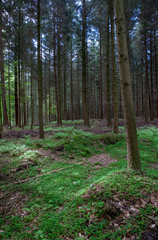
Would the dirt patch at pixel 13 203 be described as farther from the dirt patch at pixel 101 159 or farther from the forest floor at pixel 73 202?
the dirt patch at pixel 101 159

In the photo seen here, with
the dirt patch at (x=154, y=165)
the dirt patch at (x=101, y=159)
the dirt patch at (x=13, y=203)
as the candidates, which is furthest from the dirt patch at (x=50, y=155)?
the dirt patch at (x=154, y=165)

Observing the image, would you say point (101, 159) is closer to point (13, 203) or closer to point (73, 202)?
point (73, 202)

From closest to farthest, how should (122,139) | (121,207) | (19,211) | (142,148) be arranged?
(121,207)
(19,211)
(142,148)
(122,139)

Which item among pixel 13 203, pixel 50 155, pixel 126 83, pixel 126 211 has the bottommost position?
pixel 13 203

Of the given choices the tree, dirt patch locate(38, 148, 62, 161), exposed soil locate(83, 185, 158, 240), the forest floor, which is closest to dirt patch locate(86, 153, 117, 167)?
the forest floor

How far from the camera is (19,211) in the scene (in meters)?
3.04

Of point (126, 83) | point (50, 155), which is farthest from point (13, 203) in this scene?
point (126, 83)

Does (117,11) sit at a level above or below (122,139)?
above

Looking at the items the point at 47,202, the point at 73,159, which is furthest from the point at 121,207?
the point at 73,159

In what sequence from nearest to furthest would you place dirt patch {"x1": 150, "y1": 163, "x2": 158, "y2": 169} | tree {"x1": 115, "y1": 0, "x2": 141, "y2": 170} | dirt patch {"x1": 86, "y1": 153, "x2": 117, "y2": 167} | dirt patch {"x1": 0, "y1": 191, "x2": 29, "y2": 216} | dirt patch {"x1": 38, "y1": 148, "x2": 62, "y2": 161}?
dirt patch {"x1": 0, "y1": 191, "x2": 29, "y2": 216} → tree {"x1": 115, "y1": 0, "x2": 141, "y2": 170} → dirt patch {"x1": 150, "y1": 163, "x2": 158, "y2": 169} → dirt patch {"x1": 86, "y1": 153, "x2": 117, "y2": 167} → dirt patch {"x1": 38, "y1": 148, "x2": 62, "y2": 161}

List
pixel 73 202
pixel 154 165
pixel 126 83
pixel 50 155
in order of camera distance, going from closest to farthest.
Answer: pixel 73 202, pixel 126 83, pixel 154 165, pixel 50 155

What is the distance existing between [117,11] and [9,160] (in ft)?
20.9

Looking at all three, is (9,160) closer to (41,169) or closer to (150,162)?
(41,169)

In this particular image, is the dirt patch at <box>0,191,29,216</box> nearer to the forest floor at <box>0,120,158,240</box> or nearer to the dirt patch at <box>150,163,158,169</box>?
the forest floor at <box>0,120,158,240</box>
